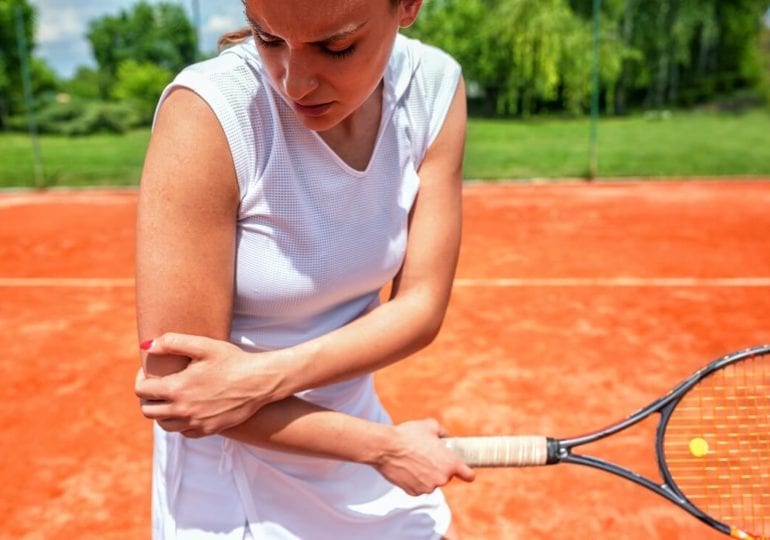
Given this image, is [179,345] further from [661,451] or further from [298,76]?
[661,451]

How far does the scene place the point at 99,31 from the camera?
27.9 meters

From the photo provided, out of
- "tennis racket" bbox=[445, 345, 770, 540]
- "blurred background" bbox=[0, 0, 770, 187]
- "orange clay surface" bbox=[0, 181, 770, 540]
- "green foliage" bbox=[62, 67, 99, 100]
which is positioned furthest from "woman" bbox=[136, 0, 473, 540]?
"green foliage" bbox=[62, 67, 99, 100]

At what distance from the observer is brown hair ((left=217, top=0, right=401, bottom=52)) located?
1.01 metres

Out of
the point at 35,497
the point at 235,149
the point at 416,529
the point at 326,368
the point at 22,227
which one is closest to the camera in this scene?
the point at 235,149

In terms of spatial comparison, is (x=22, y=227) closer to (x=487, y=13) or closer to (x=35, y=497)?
(x=35, y=497)

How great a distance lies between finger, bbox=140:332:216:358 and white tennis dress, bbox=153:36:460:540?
3.4 inches

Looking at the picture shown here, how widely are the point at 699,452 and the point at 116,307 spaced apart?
12.0 ft

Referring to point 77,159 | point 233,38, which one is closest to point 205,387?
point 233,38

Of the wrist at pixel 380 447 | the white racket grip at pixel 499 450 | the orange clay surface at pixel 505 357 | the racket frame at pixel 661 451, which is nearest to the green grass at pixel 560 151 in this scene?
the orange clay surface at pixel 505 357

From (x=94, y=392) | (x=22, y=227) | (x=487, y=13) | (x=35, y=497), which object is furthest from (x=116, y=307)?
(x=487, y=13)

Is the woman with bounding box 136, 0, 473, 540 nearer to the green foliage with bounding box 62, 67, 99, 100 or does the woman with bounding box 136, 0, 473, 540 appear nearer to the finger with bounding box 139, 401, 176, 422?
the finger with bounding box 139, 401, 176, 422

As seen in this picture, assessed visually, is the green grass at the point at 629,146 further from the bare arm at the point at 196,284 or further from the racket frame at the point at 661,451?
the bare arm at the point at 196,284

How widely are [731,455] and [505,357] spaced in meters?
1.39

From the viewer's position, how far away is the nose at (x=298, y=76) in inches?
31.9
